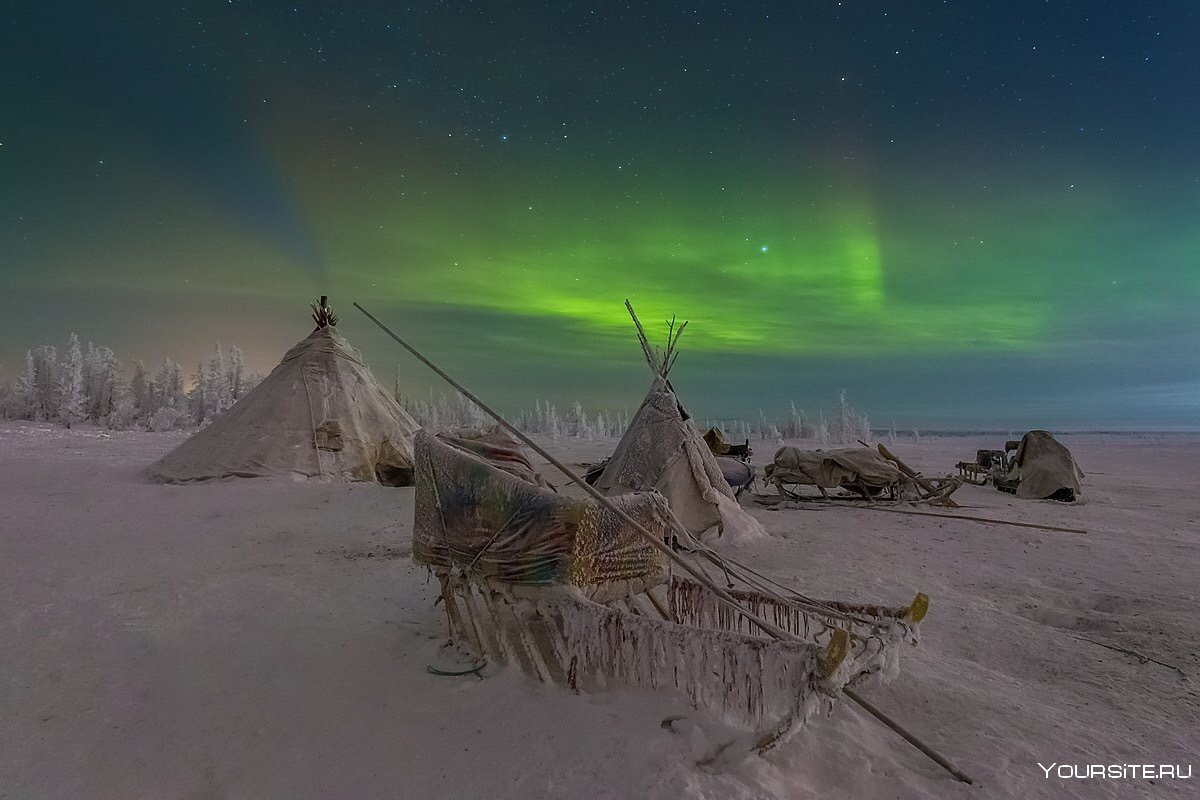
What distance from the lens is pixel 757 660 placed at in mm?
2766

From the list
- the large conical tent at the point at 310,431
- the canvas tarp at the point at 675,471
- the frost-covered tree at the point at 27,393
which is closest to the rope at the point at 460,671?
the canvas tarp at the point at 675,471

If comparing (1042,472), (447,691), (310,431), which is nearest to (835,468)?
(1042,472)

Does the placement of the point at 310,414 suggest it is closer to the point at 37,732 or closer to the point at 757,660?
the point at 37,732

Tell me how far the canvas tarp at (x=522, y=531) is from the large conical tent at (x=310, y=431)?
8593 mm

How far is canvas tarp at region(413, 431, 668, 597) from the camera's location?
151 inches

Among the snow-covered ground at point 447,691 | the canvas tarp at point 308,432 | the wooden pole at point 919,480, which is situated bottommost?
the snow-covered ground at point 447,691

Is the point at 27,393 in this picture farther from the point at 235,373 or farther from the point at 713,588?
the point at 713,588

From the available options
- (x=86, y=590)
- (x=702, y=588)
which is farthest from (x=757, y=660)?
(x=86, y=590)

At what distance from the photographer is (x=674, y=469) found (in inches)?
358

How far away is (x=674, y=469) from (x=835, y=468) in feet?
16.5

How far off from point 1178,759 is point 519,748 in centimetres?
362

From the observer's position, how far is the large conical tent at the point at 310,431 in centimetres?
1238

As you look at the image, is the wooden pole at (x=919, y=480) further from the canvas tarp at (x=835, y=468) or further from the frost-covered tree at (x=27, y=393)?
the frost-covered tree at (x=27, y=393)

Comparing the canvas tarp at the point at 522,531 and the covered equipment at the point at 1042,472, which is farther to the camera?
the covered equipment at the point at 1042,472
